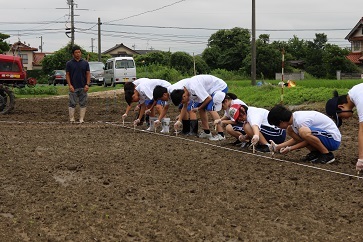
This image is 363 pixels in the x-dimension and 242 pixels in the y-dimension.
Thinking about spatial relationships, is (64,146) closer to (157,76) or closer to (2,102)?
(2,102)

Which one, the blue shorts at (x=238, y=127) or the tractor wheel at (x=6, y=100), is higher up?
the tractor wheel at (x=6, y=100)

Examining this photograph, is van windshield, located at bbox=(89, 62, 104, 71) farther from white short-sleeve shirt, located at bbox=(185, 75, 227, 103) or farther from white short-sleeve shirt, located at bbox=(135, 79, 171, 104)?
white short-sleeve shirt, located at bbox=(185, 75, 227, 103)

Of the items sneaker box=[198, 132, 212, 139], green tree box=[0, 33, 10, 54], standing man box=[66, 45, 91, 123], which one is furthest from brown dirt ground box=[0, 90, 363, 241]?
green tree box=[0, 33, 10, 54]

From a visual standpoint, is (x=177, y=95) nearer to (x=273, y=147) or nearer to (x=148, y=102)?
(x=148, y=102)

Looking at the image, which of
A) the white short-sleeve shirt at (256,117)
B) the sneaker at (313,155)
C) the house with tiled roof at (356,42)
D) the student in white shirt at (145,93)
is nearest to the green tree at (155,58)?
the house with tiled roof at (356,42)

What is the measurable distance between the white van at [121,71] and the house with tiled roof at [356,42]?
78.3 ft

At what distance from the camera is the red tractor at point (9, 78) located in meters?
15.2

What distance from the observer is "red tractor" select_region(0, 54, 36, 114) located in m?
15.2

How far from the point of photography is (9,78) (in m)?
15.7

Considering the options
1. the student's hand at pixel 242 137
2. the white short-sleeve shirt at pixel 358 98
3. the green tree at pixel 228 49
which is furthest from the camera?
the green tree at pixel 228 49

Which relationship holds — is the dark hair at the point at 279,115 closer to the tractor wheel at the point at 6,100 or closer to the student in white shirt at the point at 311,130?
the student in white shirt at the point at 311,130

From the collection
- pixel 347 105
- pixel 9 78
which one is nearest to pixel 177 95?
pixel 347 105

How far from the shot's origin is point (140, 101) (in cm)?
1062

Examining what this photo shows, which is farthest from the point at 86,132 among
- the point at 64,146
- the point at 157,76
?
the point at 157,76
